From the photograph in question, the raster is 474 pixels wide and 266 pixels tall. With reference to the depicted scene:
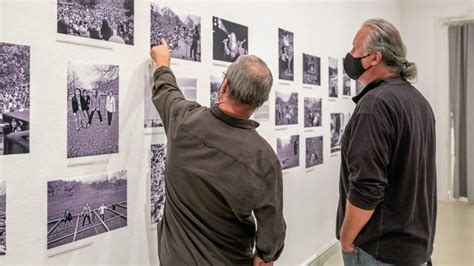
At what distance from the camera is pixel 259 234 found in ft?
5.45

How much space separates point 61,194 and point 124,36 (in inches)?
27.6

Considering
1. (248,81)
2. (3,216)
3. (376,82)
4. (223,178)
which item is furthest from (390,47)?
(3,216)

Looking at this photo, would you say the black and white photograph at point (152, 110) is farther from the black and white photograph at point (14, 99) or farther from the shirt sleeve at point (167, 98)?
the black and white photograph at point (14, 99)

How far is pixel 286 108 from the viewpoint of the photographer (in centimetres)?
312

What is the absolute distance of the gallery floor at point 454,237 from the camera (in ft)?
12.6

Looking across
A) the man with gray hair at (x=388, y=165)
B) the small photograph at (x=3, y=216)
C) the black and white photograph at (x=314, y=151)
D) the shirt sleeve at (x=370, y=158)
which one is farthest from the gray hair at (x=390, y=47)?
the black and white photograph at (x=314, y=151)

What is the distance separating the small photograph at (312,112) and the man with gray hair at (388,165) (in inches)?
62.2

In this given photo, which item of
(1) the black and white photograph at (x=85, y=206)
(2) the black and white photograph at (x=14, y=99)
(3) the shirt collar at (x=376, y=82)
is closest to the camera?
(2) the black and white photograph at (x=14, y=99)

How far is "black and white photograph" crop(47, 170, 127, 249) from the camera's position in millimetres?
1545

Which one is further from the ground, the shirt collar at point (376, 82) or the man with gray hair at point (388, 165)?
the shirt collar at point (376, 82)

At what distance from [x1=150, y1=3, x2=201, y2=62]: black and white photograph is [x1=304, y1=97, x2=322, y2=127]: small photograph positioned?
4.80 ft

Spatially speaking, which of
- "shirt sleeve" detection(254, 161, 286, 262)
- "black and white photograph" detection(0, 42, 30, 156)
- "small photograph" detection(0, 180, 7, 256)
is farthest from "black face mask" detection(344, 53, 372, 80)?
"small photograph" detection(0, 180, 7, 256)

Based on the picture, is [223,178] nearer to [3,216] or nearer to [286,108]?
[3,216]

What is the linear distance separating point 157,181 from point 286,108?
1.41m
